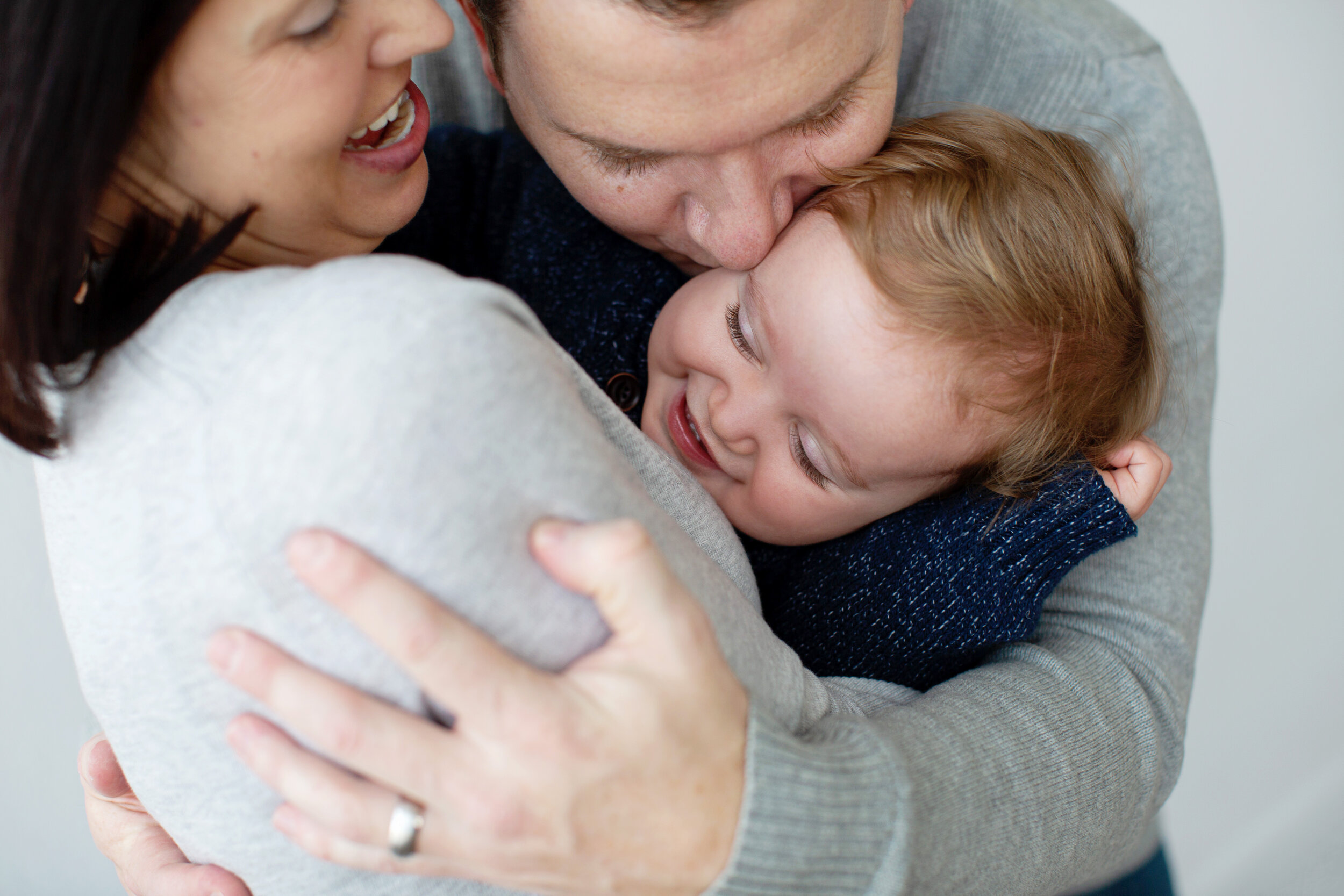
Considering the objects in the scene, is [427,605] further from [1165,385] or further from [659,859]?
[1165,385]

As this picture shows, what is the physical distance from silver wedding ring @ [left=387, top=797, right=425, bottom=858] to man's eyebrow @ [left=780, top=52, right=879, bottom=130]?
77 centimetres

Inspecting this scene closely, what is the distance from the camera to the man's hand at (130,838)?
0.86 meters

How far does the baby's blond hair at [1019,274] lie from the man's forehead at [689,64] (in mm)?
182

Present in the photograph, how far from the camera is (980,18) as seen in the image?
1.34 meters

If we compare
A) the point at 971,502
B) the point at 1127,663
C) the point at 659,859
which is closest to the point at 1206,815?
the point at 1127,663

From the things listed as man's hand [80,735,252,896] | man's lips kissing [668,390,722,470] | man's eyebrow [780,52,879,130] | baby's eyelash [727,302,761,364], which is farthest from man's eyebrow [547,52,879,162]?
man's hand [80,735,252,896]

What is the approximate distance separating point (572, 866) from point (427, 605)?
0.24 metres

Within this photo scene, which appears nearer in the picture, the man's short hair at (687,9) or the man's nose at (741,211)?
the man's short hair at (687,9)

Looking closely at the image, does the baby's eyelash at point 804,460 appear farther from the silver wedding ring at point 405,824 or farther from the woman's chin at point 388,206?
the silver wedding ring at point 405,824

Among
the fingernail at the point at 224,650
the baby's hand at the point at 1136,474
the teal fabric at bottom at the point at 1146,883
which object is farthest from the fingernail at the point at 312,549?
the teal fabric at bottom at the point at 1146,883

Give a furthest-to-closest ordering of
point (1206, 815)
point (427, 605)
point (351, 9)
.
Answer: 1. point (1206, 815)
2. point (351, 9)
3. point (427, 605)

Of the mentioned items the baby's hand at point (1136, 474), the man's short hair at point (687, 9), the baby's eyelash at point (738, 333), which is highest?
the man's short hair at point (687, 9)

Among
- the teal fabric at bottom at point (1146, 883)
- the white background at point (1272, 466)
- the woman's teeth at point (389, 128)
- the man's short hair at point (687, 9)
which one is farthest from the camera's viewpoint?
the white background at point (1272, 466)

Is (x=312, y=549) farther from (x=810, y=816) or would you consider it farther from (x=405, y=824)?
(x=810, y=816)
